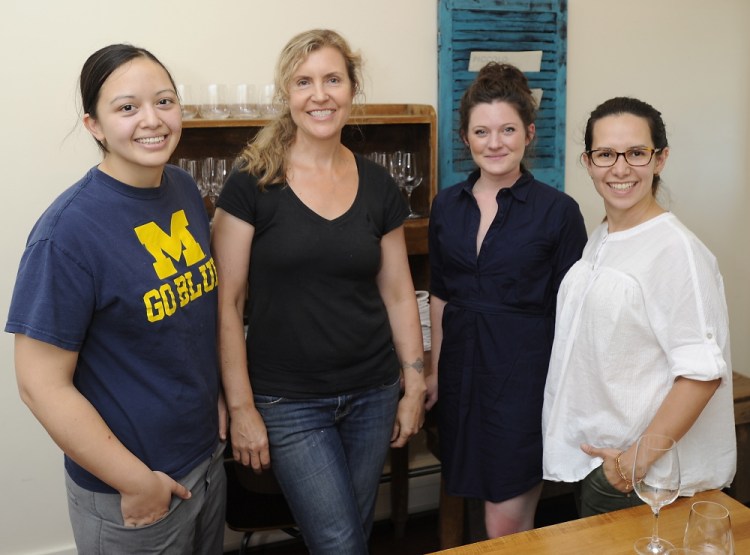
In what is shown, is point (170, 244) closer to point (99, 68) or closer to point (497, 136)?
point (99, 68)

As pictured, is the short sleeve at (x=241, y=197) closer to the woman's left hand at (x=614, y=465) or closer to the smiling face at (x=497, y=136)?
the smiling face at (x=497, y=136)

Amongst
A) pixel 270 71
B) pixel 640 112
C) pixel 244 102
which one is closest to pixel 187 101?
pixel 244 102

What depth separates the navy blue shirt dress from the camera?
1966mm

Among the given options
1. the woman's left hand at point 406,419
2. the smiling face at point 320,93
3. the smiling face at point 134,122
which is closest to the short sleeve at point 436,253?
the woman's left hand at point 406,419

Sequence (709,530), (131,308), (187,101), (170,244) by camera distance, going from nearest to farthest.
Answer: (709,530) < (131,308) < (170,244) < (187,101)

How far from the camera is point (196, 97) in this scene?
2.60 metres

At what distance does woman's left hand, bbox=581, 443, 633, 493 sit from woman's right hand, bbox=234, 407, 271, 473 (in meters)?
0.79

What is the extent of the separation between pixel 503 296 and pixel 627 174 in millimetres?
465

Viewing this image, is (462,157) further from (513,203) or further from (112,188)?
(112,188)

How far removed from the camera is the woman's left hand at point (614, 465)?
5.31 ft

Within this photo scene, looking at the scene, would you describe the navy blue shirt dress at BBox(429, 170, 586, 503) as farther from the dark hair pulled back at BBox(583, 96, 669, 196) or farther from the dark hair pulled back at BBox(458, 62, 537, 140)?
the dark hair pulled back at BBox(583, 96, 669, 196)

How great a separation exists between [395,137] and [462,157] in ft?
1.02

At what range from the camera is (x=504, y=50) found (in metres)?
3.01

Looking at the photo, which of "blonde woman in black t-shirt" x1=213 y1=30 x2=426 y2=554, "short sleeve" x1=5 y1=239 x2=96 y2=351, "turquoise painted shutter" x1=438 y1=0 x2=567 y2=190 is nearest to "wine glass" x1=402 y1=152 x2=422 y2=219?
"turquoise painted shutter" x1=438 y1=0 x2=567 y2=190
